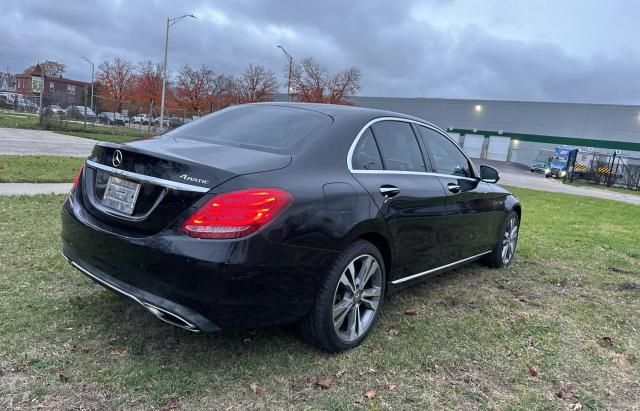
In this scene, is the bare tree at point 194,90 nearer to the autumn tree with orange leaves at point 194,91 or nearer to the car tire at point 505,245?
the autumn tree with orange leaves at point 194,91

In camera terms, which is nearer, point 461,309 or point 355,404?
point 355,404

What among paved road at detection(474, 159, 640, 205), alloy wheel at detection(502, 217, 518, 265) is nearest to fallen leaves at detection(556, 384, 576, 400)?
alloy wheel at detection(502, 217, 518, 265)

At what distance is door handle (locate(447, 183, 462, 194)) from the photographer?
14.4ft

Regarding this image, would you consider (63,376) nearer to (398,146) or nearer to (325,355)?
(325,355)

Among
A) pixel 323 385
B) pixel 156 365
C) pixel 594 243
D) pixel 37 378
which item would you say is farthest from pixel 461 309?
pixel 594 243

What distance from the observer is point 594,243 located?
800cm

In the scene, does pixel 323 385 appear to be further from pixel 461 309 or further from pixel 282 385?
pixel 461 309

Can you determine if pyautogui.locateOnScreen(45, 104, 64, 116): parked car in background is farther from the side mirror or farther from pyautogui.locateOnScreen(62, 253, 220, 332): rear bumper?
pyautogui.locateOnScreen(62, 253, 220, 332): rear bumper

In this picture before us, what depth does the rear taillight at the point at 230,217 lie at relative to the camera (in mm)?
2654

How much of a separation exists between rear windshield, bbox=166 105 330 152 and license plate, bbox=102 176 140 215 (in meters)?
0.72

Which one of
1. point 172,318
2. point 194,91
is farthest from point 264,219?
point 194,91

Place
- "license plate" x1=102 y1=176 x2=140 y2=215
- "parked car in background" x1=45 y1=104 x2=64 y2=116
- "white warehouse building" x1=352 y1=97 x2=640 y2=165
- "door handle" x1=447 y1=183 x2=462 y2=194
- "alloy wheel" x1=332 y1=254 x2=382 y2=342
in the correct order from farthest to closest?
"white warehouse building" x1=352 y1=97 x2=640 y2=165, "parked car in background" x1=45 y1=104 x2=64 y2=116, "door handle" x1=447 y1=183 x2=462 y2=194, "alloy wheel" x1=332 y1=254 x2=382 y2=342, "license plate" x1=102 y1=176 x2=140 y2=215

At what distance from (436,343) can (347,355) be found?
27.9 inches

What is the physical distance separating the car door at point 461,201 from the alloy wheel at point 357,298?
1051mm
